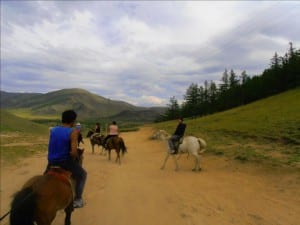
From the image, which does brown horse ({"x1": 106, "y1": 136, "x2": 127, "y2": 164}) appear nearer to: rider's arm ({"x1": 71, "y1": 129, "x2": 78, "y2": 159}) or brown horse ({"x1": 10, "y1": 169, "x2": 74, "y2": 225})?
rider's arm ({"x1": 71, "y1": 129, "x2": 78, "y2": 159})

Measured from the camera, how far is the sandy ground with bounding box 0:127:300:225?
8672mm

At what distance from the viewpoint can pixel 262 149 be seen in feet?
63.6

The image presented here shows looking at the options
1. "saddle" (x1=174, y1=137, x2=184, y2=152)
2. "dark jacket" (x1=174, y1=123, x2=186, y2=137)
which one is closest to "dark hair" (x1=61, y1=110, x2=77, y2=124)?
"dark jacket" (x1=174, y1=123, x2=186, y2=137)

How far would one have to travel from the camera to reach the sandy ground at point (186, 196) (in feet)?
28.5

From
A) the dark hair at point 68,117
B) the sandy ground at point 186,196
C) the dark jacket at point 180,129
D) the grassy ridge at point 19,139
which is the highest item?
the dark hair at point 68,117

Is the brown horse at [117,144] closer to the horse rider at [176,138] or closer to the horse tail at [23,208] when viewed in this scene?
the horse rider at [176,138]

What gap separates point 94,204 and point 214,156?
10.5 meters

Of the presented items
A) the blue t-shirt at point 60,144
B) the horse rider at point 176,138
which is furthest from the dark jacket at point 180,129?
the blue t-shirt at point 60,144

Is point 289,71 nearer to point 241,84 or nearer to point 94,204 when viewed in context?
point 241,84

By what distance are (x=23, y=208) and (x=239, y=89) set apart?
83848 millimetres

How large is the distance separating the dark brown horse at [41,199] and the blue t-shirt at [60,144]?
33 cm

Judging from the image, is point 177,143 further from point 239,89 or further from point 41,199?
point 239,89

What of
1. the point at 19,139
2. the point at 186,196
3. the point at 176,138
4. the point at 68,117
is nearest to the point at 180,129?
the point at 176,138

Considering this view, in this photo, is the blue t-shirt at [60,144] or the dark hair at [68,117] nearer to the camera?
the blue t-shirt at [60,144]
